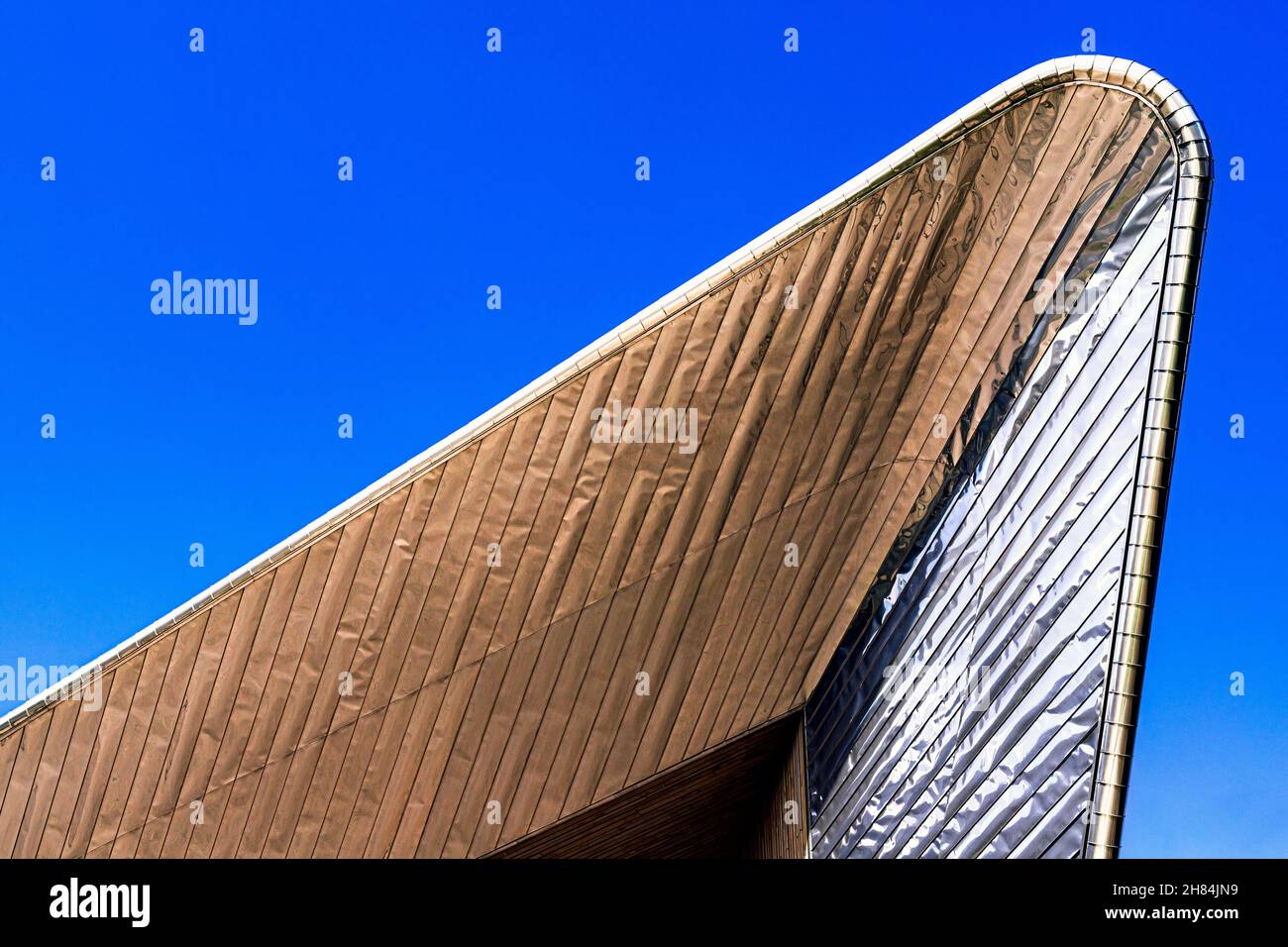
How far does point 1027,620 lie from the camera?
6445mm

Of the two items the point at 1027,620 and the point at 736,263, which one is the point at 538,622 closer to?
the point at 736,263

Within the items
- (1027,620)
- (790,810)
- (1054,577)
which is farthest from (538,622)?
(1054,577)

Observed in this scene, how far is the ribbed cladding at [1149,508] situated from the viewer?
5.46 metres

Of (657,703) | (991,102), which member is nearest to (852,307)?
(991,102)

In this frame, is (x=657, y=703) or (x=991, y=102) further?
(x=657, y=703)

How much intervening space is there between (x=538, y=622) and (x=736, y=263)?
3546mm

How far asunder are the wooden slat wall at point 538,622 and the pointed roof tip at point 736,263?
0.11m

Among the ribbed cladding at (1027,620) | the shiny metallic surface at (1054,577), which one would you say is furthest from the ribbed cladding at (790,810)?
the shiny metallic surface at (1054,577)

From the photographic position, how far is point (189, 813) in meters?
9.04

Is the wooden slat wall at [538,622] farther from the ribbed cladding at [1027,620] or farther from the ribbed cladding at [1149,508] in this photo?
the ribbed cladding at [1149,508]

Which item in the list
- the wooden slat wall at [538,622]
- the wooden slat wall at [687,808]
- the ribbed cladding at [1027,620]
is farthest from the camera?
the wooden slat wall at [687,808]

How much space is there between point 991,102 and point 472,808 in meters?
7.28
